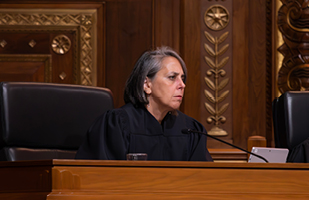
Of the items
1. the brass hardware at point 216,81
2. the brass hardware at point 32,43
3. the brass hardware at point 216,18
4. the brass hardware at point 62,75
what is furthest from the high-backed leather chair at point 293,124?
the brass hardware at point 32,43

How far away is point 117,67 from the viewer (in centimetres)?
361

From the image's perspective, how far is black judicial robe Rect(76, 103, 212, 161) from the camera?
2.12m

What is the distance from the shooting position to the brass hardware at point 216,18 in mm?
3453

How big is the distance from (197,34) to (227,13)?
0.94 ft

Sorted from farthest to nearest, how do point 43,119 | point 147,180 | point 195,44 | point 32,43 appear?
1. point 32,43
2. point 195,44
3. point 43,119
4. point 147,180

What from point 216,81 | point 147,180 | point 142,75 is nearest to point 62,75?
point 216,81

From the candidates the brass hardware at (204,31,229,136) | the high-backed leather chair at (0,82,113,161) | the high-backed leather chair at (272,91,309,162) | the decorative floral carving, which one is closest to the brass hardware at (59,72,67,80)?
the decorative floral carving

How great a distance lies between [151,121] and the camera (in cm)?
226

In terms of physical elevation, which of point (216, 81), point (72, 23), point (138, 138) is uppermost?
point (72, 23)

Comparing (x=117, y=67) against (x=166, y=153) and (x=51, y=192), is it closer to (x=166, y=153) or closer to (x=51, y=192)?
(x=166, y=153)

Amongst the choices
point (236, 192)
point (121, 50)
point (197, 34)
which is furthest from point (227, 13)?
point (236, 192)

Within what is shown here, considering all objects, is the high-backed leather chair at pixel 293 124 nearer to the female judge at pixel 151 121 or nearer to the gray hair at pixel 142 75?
the female judge at pixel 151 121

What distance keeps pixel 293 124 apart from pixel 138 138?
76cm

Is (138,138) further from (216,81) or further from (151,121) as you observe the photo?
(216,81)
